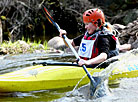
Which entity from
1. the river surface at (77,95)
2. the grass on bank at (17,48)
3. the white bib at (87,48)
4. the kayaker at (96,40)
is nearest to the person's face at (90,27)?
the kayaker at (96,40)

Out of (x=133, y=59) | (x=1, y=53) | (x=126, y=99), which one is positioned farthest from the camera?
(x=1, y=53)

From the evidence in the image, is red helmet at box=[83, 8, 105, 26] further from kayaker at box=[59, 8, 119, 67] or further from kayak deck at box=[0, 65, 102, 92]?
kayak deck at box=[0, 65, 102, 92]

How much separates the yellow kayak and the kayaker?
0.91ft

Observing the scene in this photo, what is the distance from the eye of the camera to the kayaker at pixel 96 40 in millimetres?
3568

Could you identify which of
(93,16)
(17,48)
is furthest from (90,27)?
(17,48)

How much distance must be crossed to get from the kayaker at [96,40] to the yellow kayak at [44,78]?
28 cm

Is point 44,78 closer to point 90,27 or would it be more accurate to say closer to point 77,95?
point 77,95

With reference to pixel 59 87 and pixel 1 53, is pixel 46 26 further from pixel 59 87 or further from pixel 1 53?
pixel 59 87

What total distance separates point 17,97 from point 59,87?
697 millimetres

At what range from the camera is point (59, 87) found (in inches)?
149

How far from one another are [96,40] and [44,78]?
1.02 m

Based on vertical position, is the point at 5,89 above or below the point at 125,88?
above

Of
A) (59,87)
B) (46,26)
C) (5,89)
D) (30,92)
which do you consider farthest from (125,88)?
(46,26)

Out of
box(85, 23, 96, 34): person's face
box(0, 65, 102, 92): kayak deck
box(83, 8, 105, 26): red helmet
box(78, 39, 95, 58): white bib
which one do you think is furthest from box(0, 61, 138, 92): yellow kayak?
box(83, 8, 105, 26): red helmet
